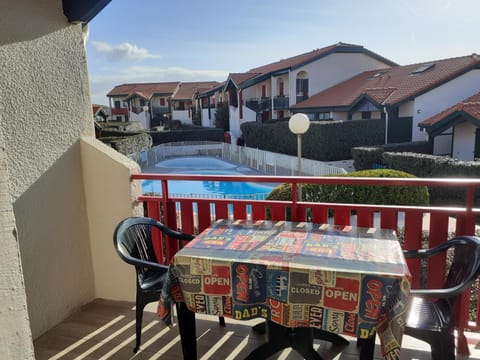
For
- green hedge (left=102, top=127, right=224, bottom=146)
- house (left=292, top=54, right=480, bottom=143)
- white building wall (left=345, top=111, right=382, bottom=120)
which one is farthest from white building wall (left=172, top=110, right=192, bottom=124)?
white building wall (left=345, top=111, right=382, bottom=120)

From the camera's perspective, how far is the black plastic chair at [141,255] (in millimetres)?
2146

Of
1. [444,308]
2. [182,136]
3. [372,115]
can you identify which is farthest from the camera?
[182,136]

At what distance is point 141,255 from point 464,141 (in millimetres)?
14680

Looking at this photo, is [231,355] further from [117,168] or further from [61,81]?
[61,81]

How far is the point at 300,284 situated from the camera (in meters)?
1.68

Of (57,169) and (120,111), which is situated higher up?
(120,111)

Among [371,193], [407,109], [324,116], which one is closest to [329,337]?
[371,193]

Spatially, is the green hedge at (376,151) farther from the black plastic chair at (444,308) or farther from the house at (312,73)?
the black plastic chair at (444,308)

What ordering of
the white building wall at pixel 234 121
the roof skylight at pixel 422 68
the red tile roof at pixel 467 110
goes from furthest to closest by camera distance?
the white building wall at pixel 234 121 < the roof skylight at pixel 422 68 < the red tile roof at pixel 467 110

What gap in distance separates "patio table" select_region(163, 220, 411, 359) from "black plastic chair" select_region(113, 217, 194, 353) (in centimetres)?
28

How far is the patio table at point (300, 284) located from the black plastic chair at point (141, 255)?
0.28m

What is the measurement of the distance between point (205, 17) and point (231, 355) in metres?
19.2

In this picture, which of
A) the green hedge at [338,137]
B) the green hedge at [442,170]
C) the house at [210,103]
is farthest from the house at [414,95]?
the house at [210,103]

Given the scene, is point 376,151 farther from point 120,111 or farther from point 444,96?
point 120,111
